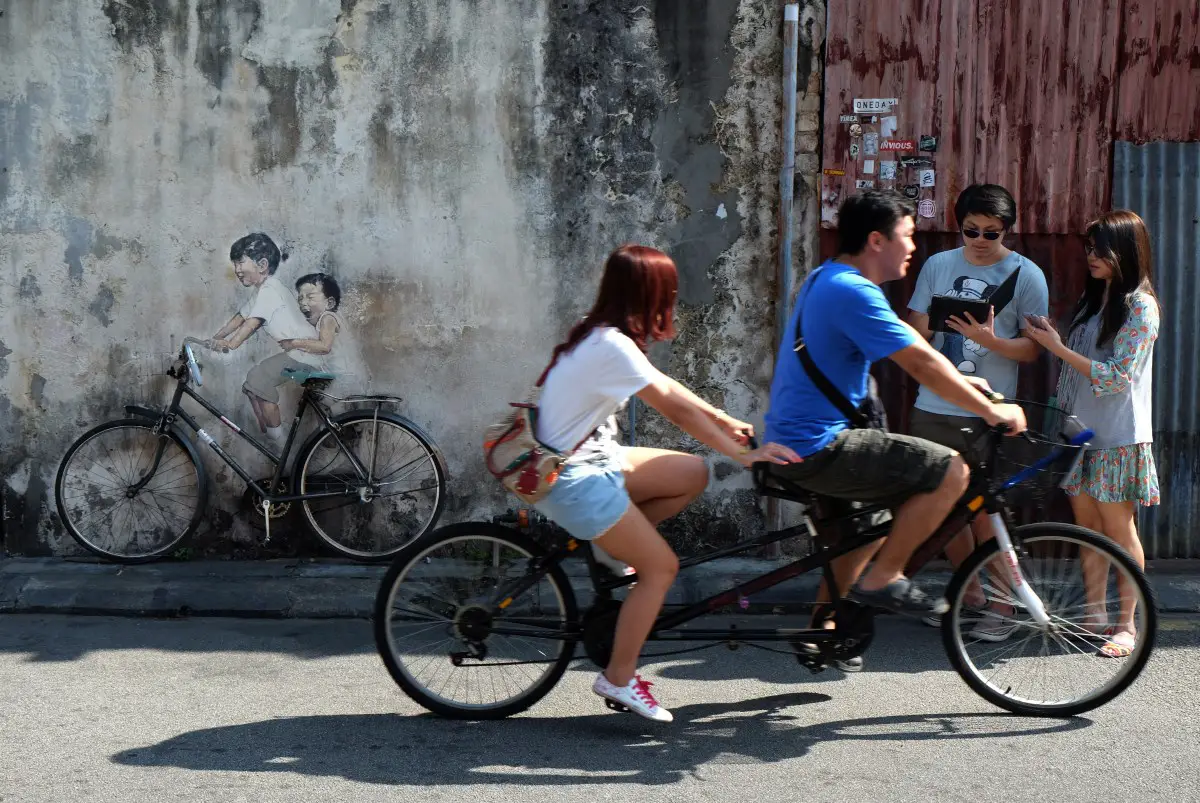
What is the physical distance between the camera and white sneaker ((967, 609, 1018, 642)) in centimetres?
456

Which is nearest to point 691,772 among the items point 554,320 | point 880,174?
point 554,320

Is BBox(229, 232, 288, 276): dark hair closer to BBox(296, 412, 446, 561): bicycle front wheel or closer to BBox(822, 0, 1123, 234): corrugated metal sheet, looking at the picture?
BBox(296, 412, 446, 561): bicycle front wheel

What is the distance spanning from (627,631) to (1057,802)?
1.52 m

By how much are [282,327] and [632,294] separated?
11.5 feet

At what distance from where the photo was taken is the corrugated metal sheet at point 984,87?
22.6 feet

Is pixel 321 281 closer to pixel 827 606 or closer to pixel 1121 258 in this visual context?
pixel 827 606

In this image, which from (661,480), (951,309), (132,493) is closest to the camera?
(661,480)

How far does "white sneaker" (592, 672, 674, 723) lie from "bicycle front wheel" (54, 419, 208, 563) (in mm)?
3389

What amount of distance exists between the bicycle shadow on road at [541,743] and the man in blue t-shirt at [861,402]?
53cm

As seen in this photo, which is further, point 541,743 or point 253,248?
point 253,248

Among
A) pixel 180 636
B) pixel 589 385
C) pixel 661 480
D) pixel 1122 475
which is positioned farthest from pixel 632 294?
pixel 180 636

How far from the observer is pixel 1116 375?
211 inches

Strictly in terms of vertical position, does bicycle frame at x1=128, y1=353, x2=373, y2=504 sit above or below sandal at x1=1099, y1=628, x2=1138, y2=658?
above

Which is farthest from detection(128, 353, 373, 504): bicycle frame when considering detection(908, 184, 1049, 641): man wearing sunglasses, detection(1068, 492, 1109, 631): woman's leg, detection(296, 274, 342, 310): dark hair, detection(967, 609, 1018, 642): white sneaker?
detection(1068, 492, 1109, 631): woman's leg
